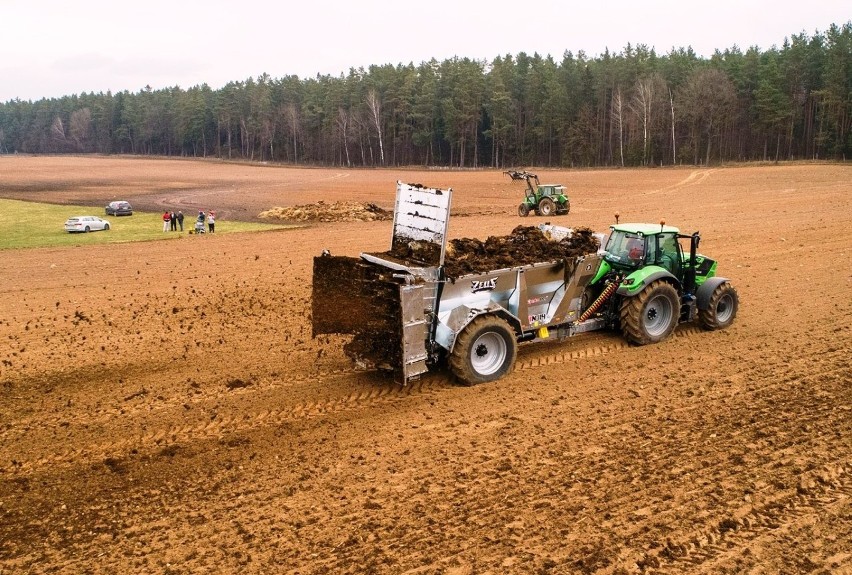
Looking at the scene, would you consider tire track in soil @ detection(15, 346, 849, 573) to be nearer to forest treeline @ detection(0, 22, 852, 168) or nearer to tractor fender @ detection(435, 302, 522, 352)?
tractor fender @ detection(435, 302, 522, 352)

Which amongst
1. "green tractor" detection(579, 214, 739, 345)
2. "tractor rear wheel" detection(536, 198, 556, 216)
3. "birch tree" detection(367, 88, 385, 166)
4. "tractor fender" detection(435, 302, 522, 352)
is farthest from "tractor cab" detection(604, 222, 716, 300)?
"birch tree" detection(367, 88, 385, 166)

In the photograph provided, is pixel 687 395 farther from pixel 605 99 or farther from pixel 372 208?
pixel 605 99

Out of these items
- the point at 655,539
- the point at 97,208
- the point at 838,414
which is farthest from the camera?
the point at 97,208

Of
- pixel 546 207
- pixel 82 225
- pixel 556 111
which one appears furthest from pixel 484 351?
pixel 556 111

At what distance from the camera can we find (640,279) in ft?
38.3

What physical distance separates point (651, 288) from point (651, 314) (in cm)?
64

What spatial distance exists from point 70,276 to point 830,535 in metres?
20.0

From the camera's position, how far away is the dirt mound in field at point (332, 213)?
117ft

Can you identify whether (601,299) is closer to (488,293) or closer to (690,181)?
(488,293)

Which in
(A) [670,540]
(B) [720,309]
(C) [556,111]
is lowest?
(A) [670,540]

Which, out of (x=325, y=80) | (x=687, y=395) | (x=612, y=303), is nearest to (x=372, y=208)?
(x=612, y=303)

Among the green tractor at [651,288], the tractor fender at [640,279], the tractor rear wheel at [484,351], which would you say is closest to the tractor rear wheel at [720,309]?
the green tractor at [651,288]

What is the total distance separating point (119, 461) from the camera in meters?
8.20

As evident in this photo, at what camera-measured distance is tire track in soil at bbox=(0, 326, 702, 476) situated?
27.6 feet
